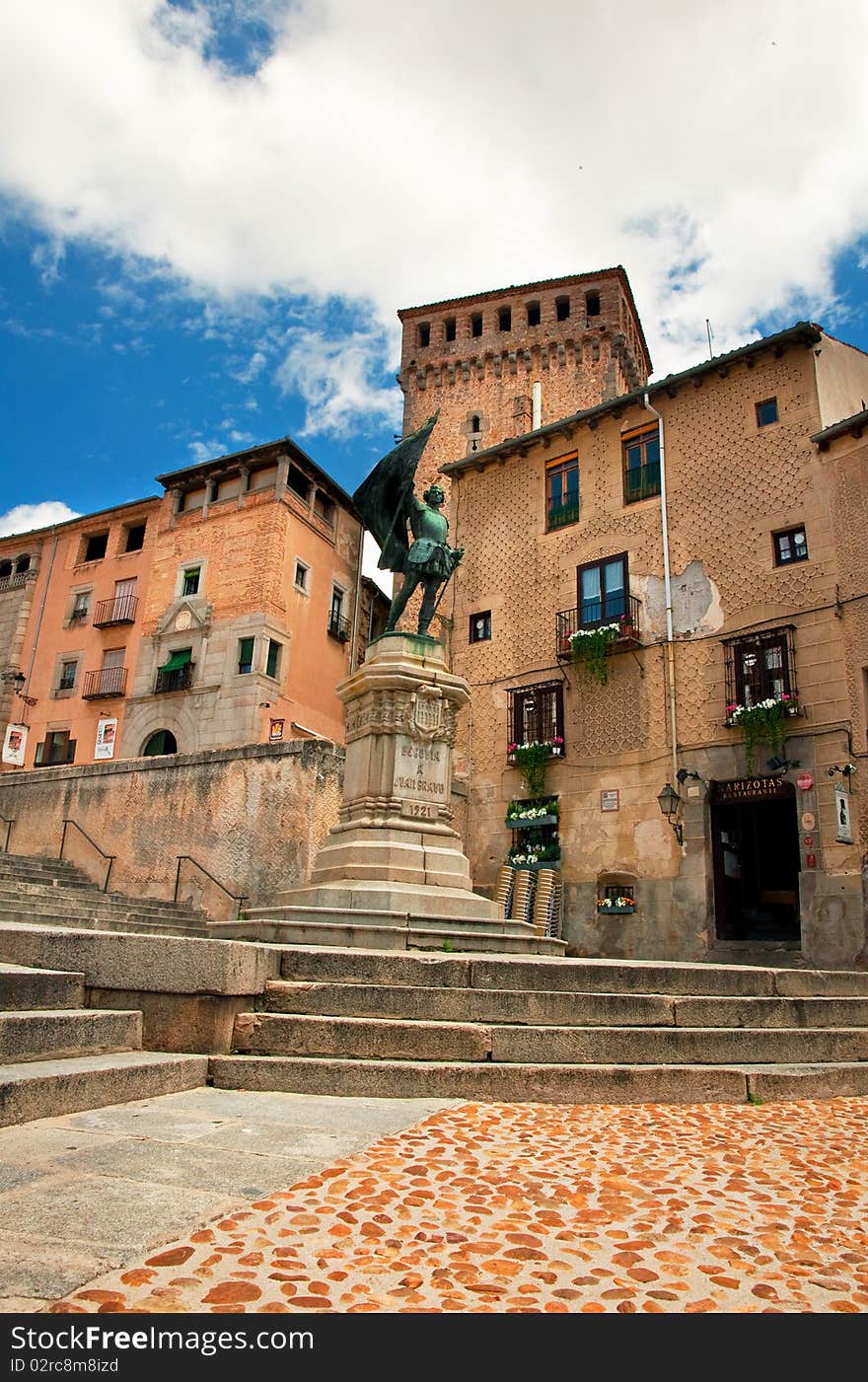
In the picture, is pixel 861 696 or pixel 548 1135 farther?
pixel 861 696

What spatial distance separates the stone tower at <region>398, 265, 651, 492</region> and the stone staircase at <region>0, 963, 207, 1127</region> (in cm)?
2800

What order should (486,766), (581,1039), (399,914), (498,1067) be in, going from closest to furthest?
(498,1067)
(581,1039)
(399,914)
(486,766)

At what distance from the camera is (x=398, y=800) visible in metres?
10.2

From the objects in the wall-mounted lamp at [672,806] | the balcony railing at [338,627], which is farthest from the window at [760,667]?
the balcony railing at [338,627]

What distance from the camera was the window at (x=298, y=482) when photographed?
1212 inches

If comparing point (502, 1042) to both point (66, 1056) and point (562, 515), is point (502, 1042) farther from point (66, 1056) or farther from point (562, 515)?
point (562, 515)

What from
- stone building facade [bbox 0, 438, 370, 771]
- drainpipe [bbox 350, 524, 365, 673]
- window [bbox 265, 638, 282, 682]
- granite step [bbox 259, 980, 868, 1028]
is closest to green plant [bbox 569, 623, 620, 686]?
stone building facade [bbox 0, 438, 370, 771]

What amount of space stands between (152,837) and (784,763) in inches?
522

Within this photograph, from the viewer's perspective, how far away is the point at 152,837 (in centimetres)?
1911

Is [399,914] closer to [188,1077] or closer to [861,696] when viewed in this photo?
[188,1077]

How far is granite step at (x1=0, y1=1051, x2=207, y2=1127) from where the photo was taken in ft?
13.0

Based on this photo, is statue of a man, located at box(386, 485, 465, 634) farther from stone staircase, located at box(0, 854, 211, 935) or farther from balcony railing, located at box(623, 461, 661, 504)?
balcony railing, located at box(623, 461, 661, 504)

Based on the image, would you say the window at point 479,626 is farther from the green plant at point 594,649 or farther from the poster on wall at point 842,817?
the poster on wall at point 842,817

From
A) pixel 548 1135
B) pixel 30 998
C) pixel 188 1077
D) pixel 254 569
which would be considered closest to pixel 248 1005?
pixel 188 1077
